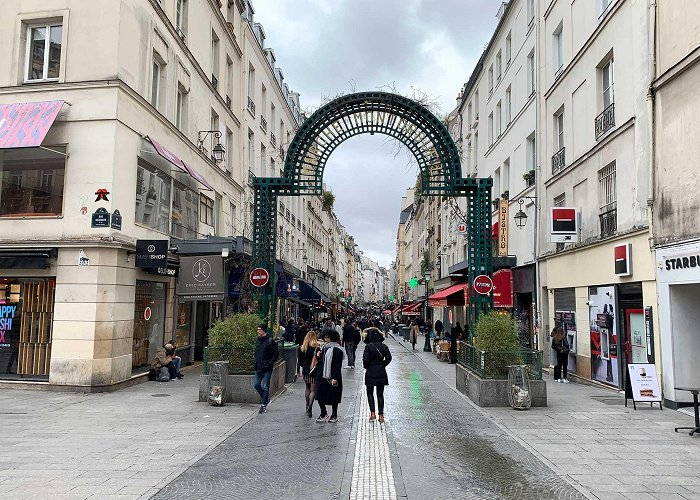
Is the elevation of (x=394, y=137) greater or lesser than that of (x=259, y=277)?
greater

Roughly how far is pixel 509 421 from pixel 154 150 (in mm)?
12114

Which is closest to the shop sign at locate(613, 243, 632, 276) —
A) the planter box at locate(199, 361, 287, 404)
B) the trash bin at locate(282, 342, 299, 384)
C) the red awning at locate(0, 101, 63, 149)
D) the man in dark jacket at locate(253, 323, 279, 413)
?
the man in dark jacket at locate(253, 323, 279, 413)

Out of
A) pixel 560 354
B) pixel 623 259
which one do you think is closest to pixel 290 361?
pixel 560 354

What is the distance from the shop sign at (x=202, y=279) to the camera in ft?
54.1

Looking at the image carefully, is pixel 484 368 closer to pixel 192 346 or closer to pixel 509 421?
pixel 509 421

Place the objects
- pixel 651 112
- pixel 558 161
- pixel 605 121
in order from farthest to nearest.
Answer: pixel 558 161
pixel 605 121
pixel 651 112

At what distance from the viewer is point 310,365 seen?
1073cm

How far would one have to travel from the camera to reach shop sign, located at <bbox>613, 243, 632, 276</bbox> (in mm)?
13117

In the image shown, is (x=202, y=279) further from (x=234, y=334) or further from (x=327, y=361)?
(x=327, y=361)

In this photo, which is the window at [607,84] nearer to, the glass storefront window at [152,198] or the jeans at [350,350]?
the jeans at [350,350]

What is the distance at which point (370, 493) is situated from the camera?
237 inches

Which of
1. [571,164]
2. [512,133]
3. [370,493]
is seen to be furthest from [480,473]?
[512,133]

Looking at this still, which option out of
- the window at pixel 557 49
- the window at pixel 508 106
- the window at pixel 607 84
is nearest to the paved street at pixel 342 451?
the window at pixel 607 84

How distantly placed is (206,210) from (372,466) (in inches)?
652
